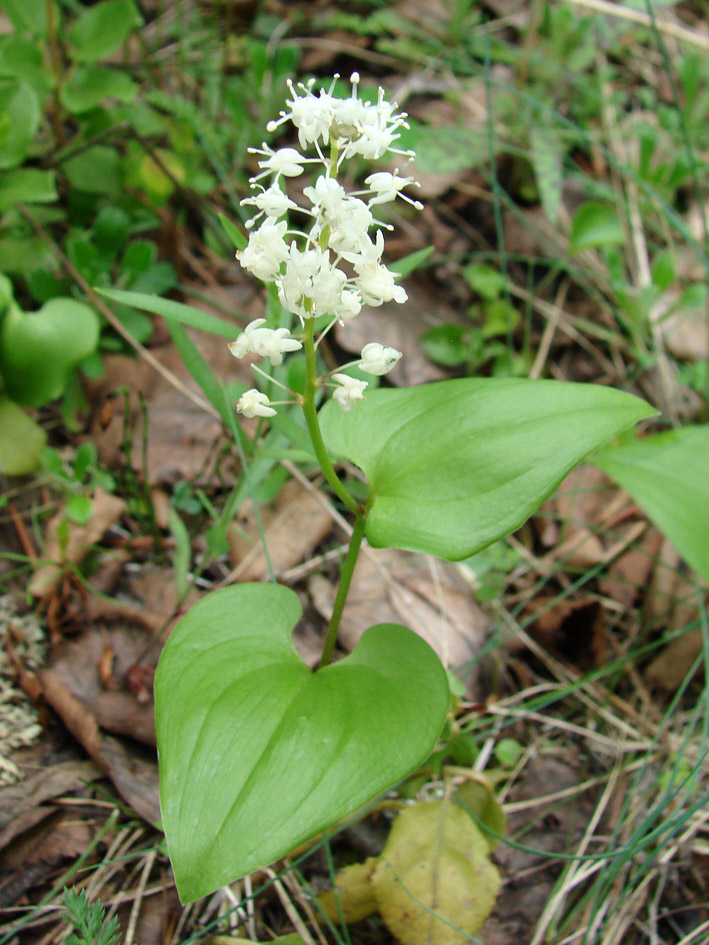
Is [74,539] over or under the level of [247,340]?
under

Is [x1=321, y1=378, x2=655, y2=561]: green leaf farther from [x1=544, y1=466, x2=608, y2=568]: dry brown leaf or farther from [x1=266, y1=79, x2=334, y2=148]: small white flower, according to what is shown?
[x1=544, y1=466, x2=608, y2=568]: dry brown leaf

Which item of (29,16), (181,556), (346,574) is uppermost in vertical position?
(29,16)

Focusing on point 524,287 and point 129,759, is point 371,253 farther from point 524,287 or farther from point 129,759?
point 524,287

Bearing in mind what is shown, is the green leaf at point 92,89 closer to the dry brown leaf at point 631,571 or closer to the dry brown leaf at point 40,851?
the dry brown leaf at point 40,851

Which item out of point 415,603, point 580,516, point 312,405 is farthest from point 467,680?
point 312,405

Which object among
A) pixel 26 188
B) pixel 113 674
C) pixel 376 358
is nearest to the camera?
pixel 376 358

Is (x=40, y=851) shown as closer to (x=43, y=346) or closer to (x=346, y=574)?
(x=346, y=574)

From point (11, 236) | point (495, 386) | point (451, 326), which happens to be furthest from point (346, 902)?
point (11, 236)

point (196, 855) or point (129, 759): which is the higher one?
point (196, 855)

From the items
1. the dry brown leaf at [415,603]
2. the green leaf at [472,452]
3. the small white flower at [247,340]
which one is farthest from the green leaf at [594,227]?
the small white flower at [247,340]
